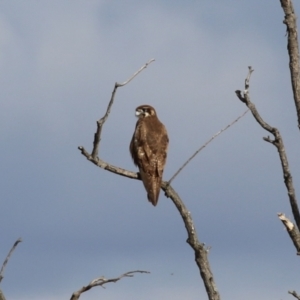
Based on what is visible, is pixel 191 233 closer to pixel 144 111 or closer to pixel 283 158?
pixel 283 158

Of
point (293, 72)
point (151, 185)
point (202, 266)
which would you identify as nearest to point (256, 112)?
point (293, 72)

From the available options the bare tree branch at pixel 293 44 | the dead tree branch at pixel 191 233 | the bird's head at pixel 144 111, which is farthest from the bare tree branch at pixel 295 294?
the bird's head at pixel 144 111

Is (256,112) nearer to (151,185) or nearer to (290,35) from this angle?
(290,35)

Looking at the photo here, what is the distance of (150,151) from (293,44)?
5973mm

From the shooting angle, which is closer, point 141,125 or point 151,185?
point 151,185

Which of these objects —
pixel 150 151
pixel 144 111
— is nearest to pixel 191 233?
pixel 150 151

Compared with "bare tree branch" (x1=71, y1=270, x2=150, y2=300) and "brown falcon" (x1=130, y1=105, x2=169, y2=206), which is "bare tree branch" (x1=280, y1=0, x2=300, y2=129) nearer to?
"bare tree branch" (x1=71, y1=270, x2=150, y2=300)

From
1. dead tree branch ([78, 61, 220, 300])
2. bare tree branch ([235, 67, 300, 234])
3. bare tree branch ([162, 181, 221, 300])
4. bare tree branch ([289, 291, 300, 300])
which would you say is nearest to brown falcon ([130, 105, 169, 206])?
dead tree branch ([78, 61, 220, 300])

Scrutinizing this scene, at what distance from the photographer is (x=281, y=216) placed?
7.34 m

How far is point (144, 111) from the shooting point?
15.2m

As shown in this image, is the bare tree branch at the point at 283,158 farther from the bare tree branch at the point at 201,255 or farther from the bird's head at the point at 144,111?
the bird's head at the point at 144,111

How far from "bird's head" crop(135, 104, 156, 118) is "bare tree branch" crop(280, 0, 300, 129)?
741 centimetres

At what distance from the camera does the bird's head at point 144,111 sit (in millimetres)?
15086

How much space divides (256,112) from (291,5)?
3.78 ft
